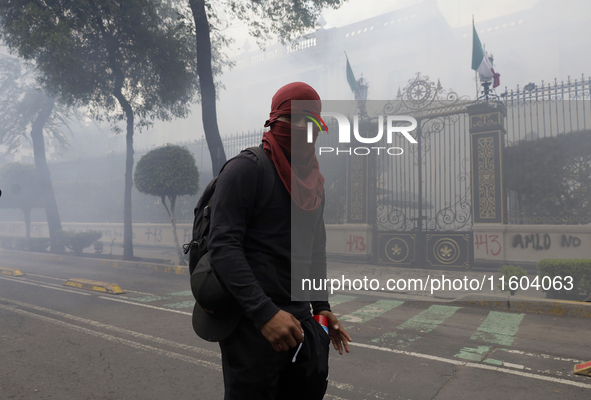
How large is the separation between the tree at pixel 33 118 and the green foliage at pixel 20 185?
524 mm

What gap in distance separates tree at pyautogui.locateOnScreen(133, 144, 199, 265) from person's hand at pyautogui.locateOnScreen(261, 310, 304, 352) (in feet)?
40.8

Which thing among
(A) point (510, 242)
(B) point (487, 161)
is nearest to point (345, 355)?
(A) point (510, 242)

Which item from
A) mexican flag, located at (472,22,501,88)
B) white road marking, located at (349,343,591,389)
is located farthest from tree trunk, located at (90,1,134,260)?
white road marking, located at (349,343,591,389)

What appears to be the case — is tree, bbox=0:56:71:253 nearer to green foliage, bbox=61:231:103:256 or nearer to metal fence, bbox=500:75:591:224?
green foliage, bbox=61:231:103:256

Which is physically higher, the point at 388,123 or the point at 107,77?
the point at 107,77

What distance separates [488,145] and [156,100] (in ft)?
37.5

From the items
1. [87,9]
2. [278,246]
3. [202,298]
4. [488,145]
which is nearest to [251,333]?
[202,298]

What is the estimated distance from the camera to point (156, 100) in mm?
14898

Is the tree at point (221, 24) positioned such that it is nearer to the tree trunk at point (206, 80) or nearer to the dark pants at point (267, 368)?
the tree trunk at point (206, 80)

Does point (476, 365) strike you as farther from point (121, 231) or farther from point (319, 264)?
point (121, 231)

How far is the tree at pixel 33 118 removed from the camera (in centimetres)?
1883

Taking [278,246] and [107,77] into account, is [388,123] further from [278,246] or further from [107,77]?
[278,246]

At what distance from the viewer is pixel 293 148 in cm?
162

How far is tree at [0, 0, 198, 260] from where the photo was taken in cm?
1180
